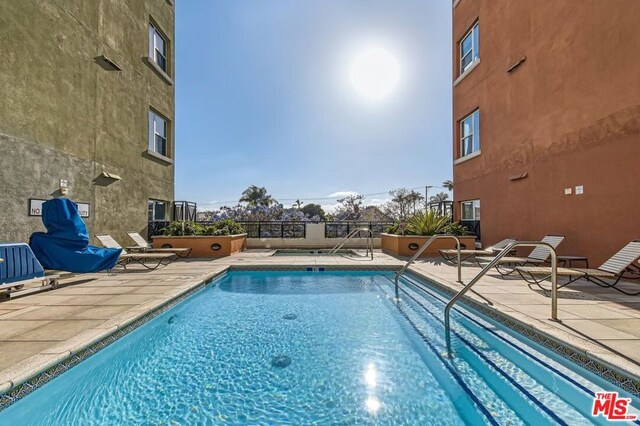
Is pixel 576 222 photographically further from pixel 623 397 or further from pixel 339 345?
pixel 339 345

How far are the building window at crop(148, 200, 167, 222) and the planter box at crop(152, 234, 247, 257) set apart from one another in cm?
167

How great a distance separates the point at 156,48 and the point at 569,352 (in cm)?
1436

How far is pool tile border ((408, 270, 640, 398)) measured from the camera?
Answer: 2395 mm

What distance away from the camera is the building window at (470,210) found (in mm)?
11367

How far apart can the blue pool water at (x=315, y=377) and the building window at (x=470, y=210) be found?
7806mm

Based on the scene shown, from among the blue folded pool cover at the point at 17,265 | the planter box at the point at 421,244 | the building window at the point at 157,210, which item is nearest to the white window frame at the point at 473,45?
the planter box at the point at 421,244

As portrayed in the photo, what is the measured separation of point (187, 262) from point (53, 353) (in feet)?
20.7

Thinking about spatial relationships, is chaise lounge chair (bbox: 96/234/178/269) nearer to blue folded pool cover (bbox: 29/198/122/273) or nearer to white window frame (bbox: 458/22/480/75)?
blue folded pool cover (bbox: 29/198/122/273)

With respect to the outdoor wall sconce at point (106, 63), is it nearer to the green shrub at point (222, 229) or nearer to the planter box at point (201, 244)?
the planter box at point (201, 244)

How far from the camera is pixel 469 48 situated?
A: 11961mm

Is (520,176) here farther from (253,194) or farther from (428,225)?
(253,194)

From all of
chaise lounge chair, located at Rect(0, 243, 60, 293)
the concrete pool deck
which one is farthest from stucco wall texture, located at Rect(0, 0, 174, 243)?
the concrete pool deck

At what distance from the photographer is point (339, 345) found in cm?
378

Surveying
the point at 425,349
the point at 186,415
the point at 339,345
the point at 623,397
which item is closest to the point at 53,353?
the point at 186,415
